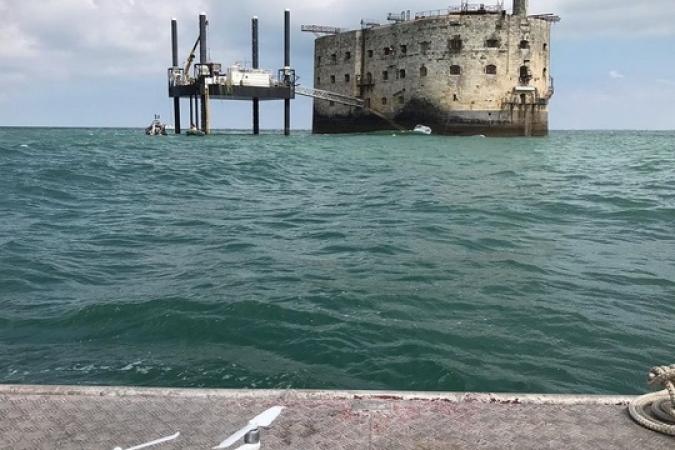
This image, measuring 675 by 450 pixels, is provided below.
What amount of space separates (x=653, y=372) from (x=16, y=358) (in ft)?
13.3

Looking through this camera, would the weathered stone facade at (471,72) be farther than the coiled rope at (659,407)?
Yes

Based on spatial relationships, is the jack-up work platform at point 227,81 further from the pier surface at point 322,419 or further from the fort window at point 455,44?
the pier surface at point 322,419

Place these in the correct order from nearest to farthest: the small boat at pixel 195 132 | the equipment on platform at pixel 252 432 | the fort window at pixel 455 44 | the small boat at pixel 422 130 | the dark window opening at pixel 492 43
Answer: the equipment on platform at pixel 252 432 < the dark window opening at pixel 492 43 < the fort window at pixel 455 44 < the small boat at pixel 422 130 < the small boat at pixel 195 132

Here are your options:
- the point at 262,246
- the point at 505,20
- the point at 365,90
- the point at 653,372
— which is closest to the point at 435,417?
the point at 653,372

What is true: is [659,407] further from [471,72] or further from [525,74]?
[525,74]

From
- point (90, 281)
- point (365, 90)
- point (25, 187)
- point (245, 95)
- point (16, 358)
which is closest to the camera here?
point (16, 358)

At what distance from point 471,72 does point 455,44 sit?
2.10 m

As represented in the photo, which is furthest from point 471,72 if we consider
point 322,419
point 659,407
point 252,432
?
point 252,432

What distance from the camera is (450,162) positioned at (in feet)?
71.2

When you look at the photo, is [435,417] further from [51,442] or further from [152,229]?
[152,229]

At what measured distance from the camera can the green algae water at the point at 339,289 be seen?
14.8ft

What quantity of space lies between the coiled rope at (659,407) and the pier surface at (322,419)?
1.8 inches

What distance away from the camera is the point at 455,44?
42.4 metres

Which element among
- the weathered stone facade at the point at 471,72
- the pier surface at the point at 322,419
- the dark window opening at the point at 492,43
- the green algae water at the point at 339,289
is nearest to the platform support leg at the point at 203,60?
the weathered stone facade at the point at 471,72
